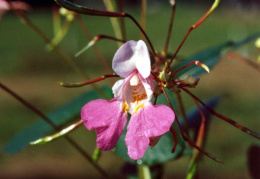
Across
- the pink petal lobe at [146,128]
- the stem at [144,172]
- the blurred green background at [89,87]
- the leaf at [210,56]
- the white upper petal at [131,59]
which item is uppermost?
the white upper petal at [131,59]

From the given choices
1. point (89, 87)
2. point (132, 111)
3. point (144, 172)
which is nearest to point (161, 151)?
point (144, 172)

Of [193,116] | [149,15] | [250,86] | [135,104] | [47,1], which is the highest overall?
[135,104]

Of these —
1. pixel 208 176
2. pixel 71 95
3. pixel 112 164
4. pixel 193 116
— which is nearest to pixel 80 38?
pixel 71 95

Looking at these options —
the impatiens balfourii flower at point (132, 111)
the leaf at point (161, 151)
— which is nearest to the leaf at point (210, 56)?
the leaf at point (161, 151)

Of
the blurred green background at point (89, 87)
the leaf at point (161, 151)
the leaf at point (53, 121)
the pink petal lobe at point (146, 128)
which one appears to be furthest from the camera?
the blurred green background at point (89, 87)

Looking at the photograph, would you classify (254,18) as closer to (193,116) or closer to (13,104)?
(13,104)

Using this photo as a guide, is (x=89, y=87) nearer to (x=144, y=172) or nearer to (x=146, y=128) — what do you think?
(x=144, y=172)

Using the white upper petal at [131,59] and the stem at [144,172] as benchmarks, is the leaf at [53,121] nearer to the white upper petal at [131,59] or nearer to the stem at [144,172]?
the stem at [144,172]
